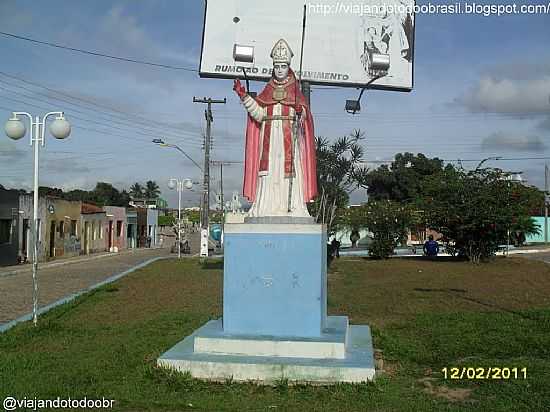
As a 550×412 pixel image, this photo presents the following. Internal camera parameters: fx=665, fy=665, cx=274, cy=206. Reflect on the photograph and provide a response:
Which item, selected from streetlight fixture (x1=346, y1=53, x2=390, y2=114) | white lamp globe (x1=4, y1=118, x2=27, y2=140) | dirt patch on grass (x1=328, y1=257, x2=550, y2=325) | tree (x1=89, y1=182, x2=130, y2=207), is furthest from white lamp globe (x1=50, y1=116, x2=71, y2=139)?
tree (x1=89, y1=182, x2=130, y2=207)

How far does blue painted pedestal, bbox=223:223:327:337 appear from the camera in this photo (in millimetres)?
6594

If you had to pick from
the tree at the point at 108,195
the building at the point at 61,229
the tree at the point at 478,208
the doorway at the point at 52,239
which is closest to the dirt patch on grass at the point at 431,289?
the tree at the point at 478,208

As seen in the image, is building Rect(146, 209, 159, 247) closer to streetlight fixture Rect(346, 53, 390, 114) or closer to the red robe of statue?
streetlight fixture Rect(346, 53, 390, 114)

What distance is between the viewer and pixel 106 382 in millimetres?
5906

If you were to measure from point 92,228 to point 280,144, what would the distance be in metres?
35.4

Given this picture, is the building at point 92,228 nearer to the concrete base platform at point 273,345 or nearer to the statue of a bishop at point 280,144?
the statue of a bishop at point 280,144

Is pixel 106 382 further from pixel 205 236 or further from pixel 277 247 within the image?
pixel 205 236

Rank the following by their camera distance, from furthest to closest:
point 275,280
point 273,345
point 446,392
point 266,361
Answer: point 275,280, point 273,345, point 266,361, point 446,392

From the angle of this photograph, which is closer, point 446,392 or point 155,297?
point 446,392

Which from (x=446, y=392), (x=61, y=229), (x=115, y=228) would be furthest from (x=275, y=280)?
(x=115, y=228)

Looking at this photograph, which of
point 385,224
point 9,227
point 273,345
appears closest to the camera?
point 273,345

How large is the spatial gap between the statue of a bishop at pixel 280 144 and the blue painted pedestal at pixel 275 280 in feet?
1.47
